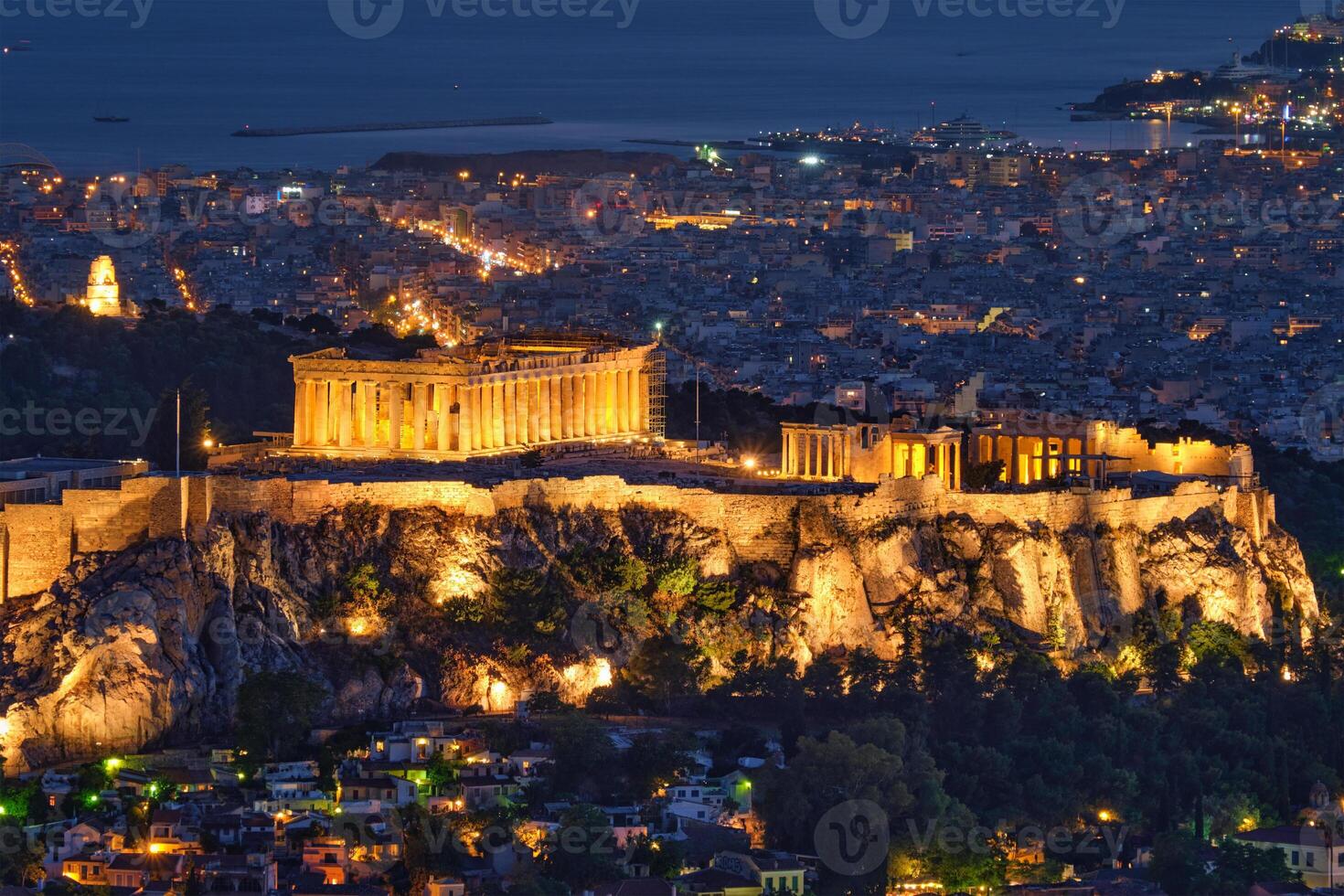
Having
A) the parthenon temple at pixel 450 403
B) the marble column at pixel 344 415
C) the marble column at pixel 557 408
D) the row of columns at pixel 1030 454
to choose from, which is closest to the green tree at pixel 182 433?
the parthenon temple at pixel 450 403

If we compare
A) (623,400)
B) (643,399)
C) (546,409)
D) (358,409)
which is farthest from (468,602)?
(643,399)

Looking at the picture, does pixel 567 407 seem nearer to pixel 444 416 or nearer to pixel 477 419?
pixel 477 419

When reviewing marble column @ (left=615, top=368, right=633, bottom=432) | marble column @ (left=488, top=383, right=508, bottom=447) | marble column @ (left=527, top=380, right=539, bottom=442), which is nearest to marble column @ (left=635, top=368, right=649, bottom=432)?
marble column @ (left=615, top=368, right=633, bottom=432)

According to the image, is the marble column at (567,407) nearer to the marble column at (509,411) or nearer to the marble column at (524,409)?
the marble column at (524,409)

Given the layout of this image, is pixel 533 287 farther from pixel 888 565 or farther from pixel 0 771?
pixel 0 771


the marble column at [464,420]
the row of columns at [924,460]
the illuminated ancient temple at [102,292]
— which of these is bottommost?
the row of columns at [924,460]

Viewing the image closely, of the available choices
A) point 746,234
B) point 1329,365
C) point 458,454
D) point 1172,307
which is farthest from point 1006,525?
point 746,234
